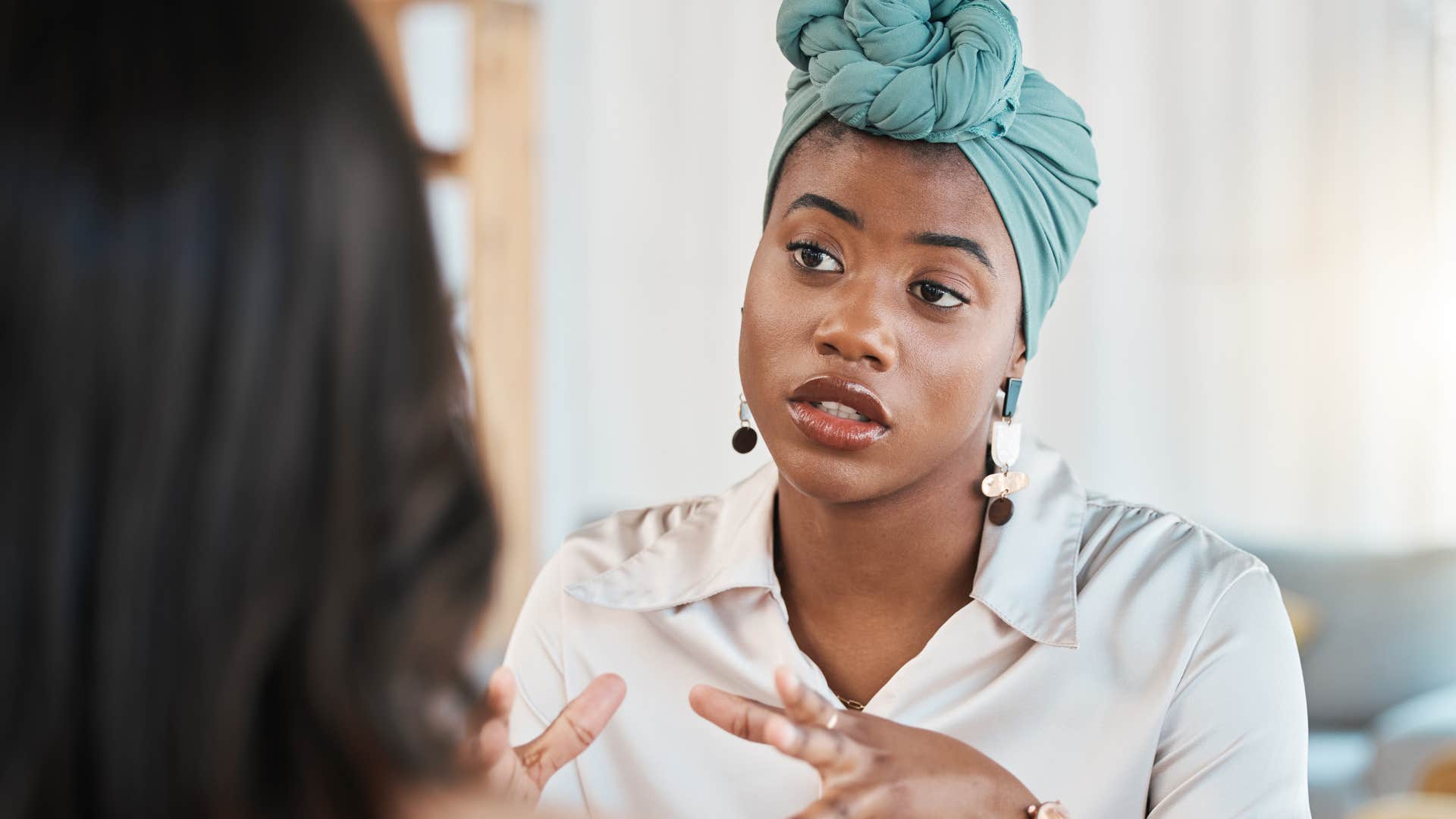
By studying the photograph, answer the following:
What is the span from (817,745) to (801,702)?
4 centimetres

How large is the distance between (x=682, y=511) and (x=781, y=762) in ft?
1.19

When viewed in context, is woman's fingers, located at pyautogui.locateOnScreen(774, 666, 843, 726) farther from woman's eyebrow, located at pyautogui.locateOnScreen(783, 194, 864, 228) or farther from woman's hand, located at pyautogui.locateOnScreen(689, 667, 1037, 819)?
woman's eyebrow, located at pyautogui.locateOnScreen(783, 194, 864, 228)

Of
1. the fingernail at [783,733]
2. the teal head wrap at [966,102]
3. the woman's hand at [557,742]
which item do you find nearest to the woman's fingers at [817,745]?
the fingernail at [783,733]

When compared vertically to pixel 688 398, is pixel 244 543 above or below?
above

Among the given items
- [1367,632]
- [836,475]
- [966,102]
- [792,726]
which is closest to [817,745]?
[792,726]

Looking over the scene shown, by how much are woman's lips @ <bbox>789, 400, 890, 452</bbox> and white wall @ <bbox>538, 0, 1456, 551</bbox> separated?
2645 millimetres

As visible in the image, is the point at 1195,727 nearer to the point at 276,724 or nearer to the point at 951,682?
the point at 951,682

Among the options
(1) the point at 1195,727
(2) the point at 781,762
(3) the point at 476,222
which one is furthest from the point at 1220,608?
(3) the point at 476,222

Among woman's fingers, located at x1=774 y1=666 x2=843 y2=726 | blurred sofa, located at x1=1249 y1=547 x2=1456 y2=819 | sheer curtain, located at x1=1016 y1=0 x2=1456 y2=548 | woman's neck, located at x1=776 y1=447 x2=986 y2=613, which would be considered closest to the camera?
woman's fingers, located at x1=774 y1=666 x2=843 y2=726

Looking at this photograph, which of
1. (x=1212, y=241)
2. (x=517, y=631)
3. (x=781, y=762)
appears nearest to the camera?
(x=781, y=762)

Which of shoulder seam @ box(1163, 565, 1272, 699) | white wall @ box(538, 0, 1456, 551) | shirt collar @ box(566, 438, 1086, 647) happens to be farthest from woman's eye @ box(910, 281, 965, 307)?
white wall @ box(538, 0, 1456, 551)

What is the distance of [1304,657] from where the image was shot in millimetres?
3383

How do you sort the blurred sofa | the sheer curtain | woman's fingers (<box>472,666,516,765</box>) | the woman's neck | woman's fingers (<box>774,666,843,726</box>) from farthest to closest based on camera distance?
1. the sheer curtain
2. the blurred sofa
3. the woman's neck
4. woman's fingers (<box>472,666,516,765</box>)
5. woman's fingers (<box>774,666,843,726</box>)

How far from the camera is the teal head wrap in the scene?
1.30 meters
